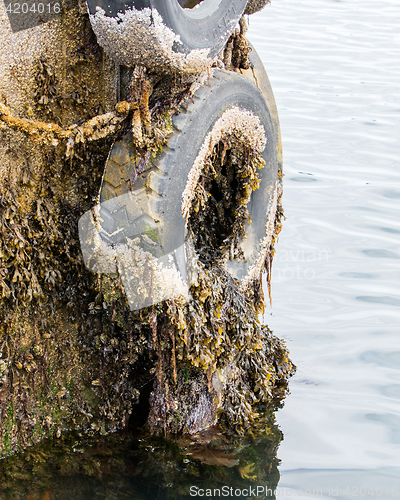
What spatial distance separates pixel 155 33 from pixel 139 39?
0.24 feet

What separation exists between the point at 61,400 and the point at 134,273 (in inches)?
30.8

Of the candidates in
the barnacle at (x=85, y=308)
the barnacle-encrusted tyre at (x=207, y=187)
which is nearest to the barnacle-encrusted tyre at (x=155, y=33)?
the barnacle at (x=85, y=308)

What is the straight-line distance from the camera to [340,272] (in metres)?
4.86

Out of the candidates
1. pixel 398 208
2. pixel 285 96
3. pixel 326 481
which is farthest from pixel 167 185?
pixel 285 96

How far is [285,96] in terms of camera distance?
9.38m

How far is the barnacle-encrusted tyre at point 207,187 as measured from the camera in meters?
2.44

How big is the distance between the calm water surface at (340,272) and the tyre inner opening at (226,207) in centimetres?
102

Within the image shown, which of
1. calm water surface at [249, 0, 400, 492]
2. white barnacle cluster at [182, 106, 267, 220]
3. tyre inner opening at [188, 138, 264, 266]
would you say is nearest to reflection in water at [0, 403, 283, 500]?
calm water surface at [249, 0, 400, 492]

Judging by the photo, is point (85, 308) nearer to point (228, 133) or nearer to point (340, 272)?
point (228, 133)

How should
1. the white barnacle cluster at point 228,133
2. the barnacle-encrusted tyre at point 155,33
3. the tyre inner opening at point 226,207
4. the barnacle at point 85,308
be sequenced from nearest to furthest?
the barnacle-encrusted tyre at point 155,33 → the barnacle at point 85,308 → the white barnacle cluster at point 228,133 → the tyre inner opening at point 226,207

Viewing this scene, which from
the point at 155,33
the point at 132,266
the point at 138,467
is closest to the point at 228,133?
the point at 155,33

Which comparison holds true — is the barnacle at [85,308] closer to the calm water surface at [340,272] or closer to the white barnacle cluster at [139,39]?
the white barnacle cluster at [139,39]

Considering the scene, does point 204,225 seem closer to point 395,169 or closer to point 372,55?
point 395,169

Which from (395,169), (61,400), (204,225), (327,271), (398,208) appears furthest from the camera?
(395,169)
